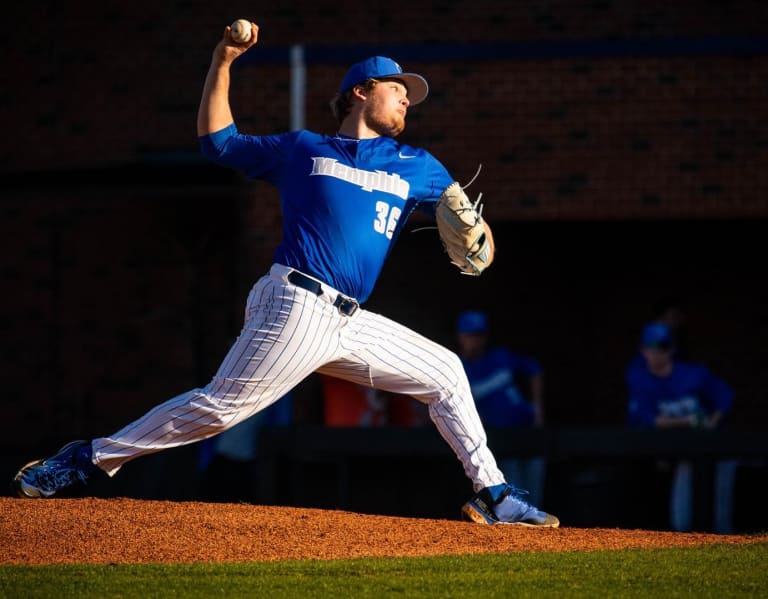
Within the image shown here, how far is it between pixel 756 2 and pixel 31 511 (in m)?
10.9

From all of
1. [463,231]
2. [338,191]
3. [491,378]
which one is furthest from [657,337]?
[338,191]

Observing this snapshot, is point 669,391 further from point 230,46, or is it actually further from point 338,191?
point 230,46

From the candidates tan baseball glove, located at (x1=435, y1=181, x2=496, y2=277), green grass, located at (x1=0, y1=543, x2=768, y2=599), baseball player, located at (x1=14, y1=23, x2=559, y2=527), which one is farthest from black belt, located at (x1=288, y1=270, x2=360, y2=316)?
green grass, located at (x1=0, y1=543, x2=768, y2=599)

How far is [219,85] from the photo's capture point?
20.0ft

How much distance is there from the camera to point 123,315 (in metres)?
14.9

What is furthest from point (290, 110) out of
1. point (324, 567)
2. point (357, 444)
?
point (324, 567)

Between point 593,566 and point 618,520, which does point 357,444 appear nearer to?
point 618,520

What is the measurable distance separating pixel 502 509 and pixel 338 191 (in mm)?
1760

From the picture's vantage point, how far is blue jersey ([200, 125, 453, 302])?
20.0 feet

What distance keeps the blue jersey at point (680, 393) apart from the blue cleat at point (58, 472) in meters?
5.02

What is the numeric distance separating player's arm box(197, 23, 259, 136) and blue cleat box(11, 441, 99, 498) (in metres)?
1.62

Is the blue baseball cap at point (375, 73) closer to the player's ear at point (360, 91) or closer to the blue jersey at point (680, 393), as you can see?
the player's ear at point (360, 91)

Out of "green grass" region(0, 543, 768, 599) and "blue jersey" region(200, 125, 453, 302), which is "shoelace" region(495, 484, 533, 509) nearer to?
"green grass" region(0, 543, 768, 599)

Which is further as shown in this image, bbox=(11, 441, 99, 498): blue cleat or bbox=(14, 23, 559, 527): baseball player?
bbox=(11, 441, 99, 498): blue cleat
